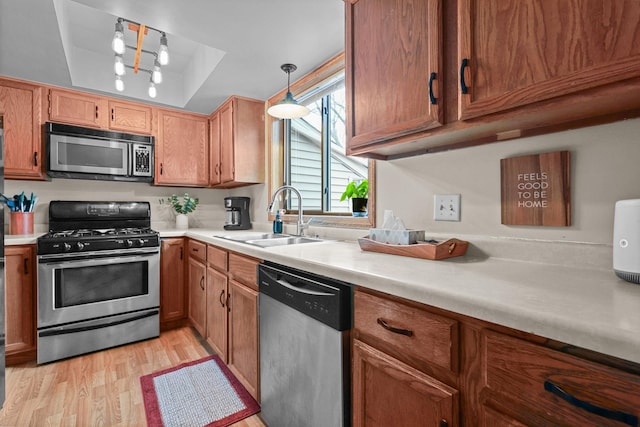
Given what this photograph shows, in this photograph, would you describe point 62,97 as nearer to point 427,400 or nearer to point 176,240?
point 176,240

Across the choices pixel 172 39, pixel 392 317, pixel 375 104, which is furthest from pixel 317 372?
pixel 172 39

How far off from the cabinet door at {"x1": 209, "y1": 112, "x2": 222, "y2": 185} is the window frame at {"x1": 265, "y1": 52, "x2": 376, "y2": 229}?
21.9 inches

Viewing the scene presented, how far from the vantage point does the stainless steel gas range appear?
2086 mm

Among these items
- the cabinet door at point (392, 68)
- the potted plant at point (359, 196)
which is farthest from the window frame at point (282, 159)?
the cabinet door at point (392, 68)

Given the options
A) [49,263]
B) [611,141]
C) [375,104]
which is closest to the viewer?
[611,141]

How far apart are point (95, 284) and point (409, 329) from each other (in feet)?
8.04

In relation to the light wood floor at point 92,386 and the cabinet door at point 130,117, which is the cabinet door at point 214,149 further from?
the light wood floor at point 92,386

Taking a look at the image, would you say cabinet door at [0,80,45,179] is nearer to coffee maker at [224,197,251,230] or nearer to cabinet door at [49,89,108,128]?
cabinet door at [49,89,108,128]

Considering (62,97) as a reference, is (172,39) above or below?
above

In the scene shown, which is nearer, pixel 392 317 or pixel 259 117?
pixel 392 317

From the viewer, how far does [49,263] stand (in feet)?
6.82

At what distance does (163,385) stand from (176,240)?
123cm

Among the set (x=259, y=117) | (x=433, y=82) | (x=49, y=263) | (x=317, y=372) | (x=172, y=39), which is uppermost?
(x=172, y=39)

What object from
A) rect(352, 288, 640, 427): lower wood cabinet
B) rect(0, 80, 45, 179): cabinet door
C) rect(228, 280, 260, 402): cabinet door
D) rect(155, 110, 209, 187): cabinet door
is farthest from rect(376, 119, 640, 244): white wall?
rect(0, 80, 45, 179): cabinet door
